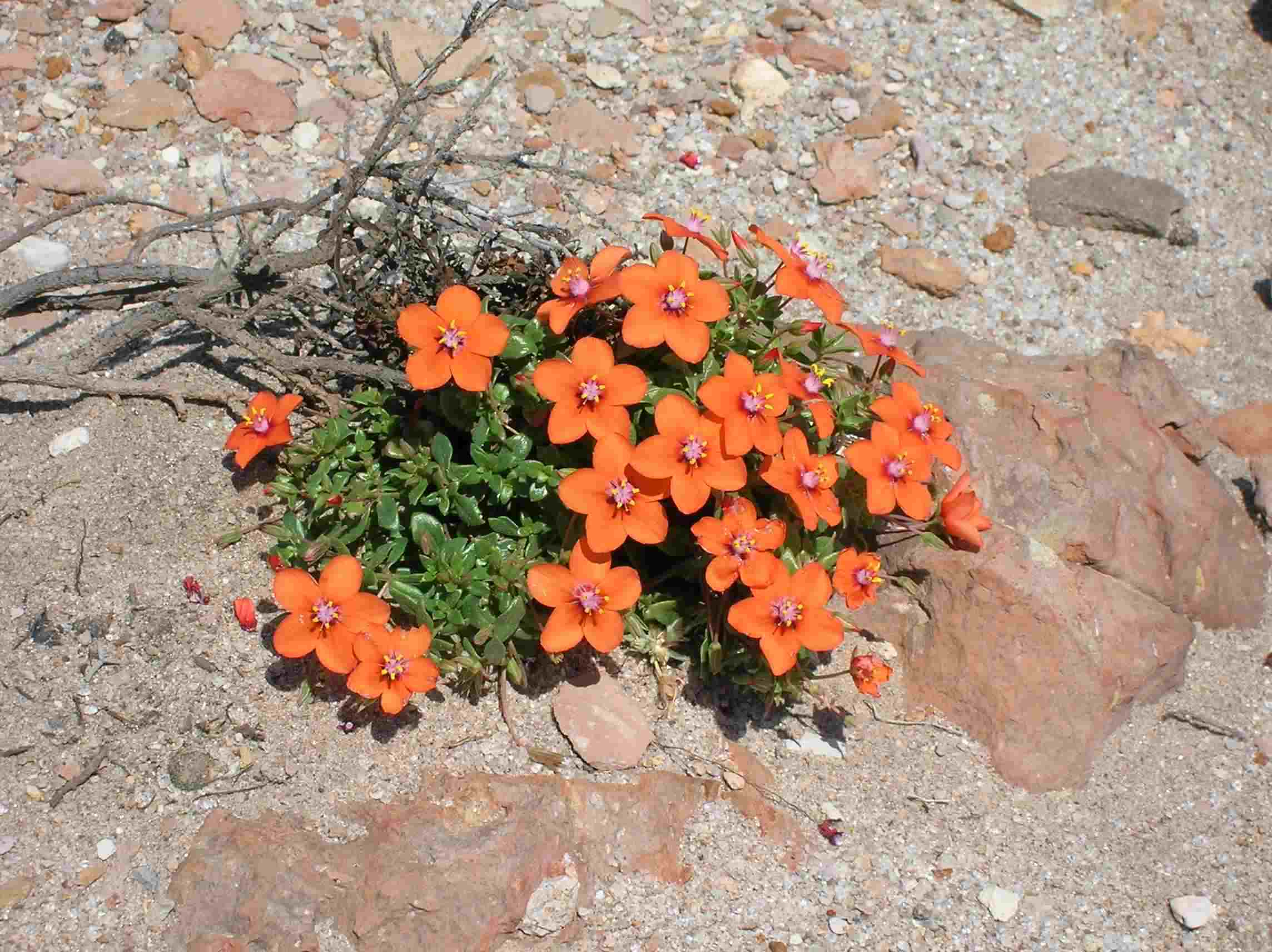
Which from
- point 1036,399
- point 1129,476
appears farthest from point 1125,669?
point 1036,399

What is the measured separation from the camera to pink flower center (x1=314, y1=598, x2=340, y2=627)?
3117 millimetres

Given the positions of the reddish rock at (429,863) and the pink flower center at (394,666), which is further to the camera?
the pink flower center at (394,666)

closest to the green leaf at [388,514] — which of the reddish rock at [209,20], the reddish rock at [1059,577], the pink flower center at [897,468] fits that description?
the pink flower center at [897,468]

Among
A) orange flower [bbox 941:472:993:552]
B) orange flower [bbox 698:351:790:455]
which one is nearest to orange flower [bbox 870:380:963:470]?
orange flower [bbox 941:472:993:552]

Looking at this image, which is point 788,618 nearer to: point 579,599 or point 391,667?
point 579,599

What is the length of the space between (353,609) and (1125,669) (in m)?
2.41

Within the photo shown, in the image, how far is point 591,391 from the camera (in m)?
3.12

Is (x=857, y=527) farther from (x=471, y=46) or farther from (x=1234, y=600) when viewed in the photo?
(x=471, y=46)

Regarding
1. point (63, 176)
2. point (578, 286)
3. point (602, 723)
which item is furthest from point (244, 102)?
point (602, 723)

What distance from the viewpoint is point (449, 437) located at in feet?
12.2

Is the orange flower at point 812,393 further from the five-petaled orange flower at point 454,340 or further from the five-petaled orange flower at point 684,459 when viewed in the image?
the five-petaled orange flower at point 454,340

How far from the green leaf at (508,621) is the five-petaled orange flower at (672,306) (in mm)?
795

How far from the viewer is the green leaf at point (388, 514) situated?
3449 millimetres

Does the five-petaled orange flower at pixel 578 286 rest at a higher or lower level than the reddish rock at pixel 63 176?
higher
